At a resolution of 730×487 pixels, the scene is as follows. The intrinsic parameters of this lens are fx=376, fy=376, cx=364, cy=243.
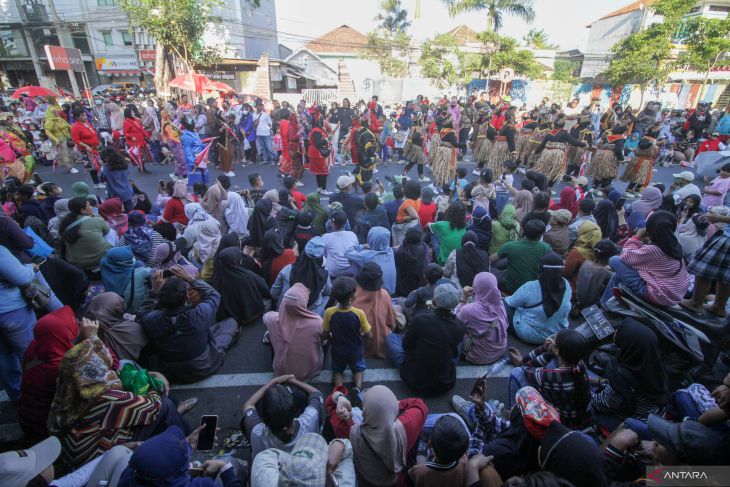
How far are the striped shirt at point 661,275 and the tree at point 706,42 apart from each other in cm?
2681

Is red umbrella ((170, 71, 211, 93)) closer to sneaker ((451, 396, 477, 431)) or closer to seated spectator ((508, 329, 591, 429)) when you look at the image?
sneaker ((451, 396, 477, 431))

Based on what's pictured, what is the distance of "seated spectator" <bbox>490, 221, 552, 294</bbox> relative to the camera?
4500 millimetres

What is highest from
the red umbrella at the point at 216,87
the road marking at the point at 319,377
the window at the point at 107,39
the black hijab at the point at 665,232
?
the window at the point at 107,39

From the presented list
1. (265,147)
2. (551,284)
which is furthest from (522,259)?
(265,147)

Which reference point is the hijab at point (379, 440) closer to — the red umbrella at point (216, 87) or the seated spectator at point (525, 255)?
the seated spectator at point (525, 255)

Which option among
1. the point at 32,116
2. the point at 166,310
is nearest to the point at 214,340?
the point at 166,310

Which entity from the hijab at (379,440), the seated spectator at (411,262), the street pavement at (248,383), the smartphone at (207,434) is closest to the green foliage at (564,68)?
the seated spectator at (411,262)

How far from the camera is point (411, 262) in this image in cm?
462

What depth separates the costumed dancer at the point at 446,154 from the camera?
981 cm

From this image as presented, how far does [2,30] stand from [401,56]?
32.7 m

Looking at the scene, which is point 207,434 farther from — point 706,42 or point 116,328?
point 706,42

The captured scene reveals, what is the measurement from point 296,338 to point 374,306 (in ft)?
2.76

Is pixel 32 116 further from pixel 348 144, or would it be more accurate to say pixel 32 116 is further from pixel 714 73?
pixel 714 73

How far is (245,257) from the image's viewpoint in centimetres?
462
